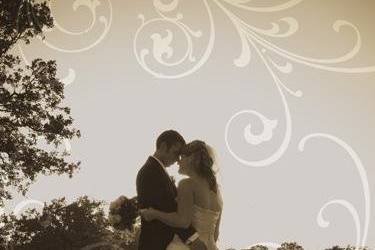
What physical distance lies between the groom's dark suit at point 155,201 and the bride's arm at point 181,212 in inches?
3.5

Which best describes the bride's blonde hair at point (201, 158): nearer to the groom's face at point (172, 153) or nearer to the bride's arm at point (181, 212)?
the groom's face at point (172, 153)

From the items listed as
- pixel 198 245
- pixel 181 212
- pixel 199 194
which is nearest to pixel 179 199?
pixel 181 212

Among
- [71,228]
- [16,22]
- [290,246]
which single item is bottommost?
[290,246]

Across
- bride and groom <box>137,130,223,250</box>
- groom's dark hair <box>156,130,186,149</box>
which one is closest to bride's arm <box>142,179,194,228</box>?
bride and groom <box>137,130,223,250</box>

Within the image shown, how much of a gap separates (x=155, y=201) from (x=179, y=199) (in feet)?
1.55

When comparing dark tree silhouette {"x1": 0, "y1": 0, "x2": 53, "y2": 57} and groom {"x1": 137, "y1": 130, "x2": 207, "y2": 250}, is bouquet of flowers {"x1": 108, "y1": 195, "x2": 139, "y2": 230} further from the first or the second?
dark tree silhouette {"x1": 0, "y1": 0, "x2": 53, "y2": 57}

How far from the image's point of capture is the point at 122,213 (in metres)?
7.14

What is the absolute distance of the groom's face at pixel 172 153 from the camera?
751 cm

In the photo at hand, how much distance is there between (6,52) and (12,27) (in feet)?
5.68

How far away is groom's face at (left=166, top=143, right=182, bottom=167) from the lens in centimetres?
751

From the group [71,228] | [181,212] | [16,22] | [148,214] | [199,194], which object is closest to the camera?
[148,214]

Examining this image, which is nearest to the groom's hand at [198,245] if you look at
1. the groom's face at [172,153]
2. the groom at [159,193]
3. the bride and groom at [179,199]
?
the bride and groom at [179,199]

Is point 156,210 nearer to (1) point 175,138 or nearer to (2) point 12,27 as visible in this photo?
(1) point 175,138

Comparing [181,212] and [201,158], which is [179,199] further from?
[201,158]
